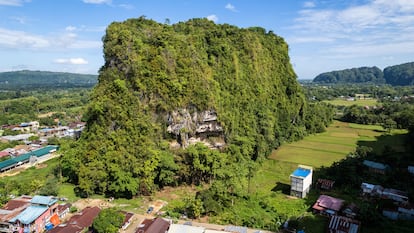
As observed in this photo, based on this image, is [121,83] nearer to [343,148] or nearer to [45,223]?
[45,223]

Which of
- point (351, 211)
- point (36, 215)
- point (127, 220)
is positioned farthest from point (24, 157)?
point (351, 211)

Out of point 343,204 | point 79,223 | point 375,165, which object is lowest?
point 79,223

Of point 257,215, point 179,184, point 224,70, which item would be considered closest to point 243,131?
point 224,70

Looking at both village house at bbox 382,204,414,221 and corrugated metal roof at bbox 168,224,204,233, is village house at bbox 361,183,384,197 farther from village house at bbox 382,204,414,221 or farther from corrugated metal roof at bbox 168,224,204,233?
corrugated metal roof at bbox 168,224,204,233

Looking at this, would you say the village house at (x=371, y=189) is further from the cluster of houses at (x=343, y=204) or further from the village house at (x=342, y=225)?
the village house at (x=342, y=225)

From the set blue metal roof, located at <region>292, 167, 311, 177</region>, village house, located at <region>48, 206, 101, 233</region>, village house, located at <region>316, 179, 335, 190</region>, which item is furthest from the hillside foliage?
village house, located at <region>316, 179, 335, 190</region>

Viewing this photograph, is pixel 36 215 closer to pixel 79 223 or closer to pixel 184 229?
pixel 79 223
